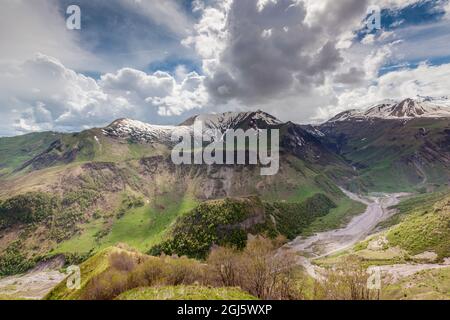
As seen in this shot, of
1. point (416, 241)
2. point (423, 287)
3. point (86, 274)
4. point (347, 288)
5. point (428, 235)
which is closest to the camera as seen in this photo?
point (347, 288)

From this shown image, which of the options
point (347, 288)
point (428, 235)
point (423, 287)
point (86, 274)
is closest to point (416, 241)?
point (428, 235)

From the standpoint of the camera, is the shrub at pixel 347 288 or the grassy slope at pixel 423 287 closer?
the shrub at pixel 347 288

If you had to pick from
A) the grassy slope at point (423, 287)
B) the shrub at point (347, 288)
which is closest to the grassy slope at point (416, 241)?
Result: the grassy slope at point (423, 287)

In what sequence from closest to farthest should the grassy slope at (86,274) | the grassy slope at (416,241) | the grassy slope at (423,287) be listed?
the grassy slope at (86,274) → the grassy slope at (423,287) → the grassy slope at (416,241)

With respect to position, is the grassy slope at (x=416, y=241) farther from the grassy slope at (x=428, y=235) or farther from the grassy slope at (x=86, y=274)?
the grassy slope at (x=86, y=274)

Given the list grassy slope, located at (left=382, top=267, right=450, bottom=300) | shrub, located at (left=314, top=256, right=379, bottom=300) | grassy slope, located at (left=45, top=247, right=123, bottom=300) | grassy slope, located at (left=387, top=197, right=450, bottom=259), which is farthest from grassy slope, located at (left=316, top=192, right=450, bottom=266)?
grassy slope, located at (left=45, top=247, right=123, bottom=300)

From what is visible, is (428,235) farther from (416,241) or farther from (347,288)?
(347,288)

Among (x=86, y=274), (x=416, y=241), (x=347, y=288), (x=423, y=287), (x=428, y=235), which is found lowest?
(x=423, y=287)

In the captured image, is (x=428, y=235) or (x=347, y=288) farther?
(x=428, y=235)
